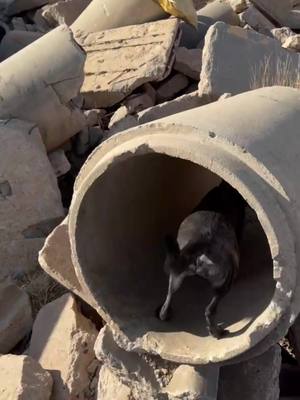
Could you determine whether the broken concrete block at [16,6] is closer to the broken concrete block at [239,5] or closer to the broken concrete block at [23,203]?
the broken concrete block at [239,5]

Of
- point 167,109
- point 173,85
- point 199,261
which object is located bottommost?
point 173,85

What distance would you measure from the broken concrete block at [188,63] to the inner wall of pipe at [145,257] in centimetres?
204

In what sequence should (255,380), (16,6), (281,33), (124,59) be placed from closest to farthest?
(255,380) < (124,59) < (281,33) < (16,6)

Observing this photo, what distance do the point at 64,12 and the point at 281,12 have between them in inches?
84.4

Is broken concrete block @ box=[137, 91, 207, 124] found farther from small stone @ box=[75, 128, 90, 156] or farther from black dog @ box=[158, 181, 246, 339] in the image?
black dog @ box=[158, 181, 246, 339]

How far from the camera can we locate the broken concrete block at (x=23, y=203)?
419cm

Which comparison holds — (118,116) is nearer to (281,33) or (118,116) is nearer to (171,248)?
(281,33)

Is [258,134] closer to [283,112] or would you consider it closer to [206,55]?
[283,112]

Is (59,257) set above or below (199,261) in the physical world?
below

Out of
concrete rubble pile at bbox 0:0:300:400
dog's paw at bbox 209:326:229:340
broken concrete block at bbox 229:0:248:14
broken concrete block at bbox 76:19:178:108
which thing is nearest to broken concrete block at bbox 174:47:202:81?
concrete rubble pile at bbox 0:0:300:400

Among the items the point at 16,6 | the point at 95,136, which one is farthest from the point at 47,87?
the point at 16,6

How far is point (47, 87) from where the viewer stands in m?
4.57

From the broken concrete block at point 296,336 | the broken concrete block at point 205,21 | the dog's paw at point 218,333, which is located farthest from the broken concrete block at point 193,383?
the broken concrete block at point 205,21

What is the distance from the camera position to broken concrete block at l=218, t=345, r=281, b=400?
3.13 m
